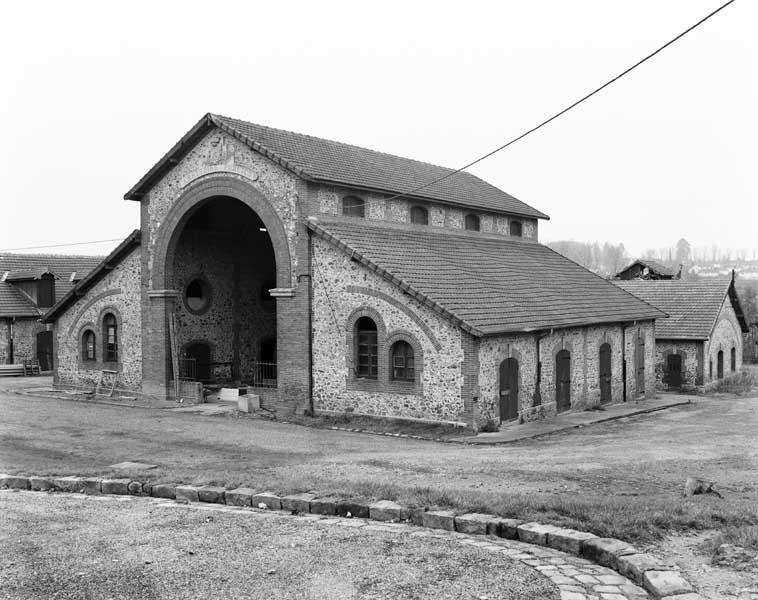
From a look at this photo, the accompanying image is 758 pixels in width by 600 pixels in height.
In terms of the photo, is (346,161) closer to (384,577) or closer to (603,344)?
(603,344)

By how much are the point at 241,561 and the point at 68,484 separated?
5.94 metres

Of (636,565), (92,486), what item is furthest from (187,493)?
(636,565)

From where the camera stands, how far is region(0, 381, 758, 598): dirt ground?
34.2 ft

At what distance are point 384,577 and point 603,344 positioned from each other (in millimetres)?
21185

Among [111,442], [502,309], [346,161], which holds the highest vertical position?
[346,161]

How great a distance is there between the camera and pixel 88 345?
102ft

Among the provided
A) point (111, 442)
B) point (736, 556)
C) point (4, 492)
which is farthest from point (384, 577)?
point (111, 442)

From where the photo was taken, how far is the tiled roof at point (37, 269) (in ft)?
136

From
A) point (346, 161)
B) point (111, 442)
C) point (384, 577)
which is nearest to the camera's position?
point (384, 577)

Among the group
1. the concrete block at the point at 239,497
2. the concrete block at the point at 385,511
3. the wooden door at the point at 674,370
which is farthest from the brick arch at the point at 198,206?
the wooden door at the point at 674,370

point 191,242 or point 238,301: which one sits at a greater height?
point 191,242

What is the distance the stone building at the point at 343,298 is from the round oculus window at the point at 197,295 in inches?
2.1

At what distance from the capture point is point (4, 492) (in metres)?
13.0

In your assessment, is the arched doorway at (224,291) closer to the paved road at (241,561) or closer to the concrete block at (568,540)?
the paved road at (241,561)
